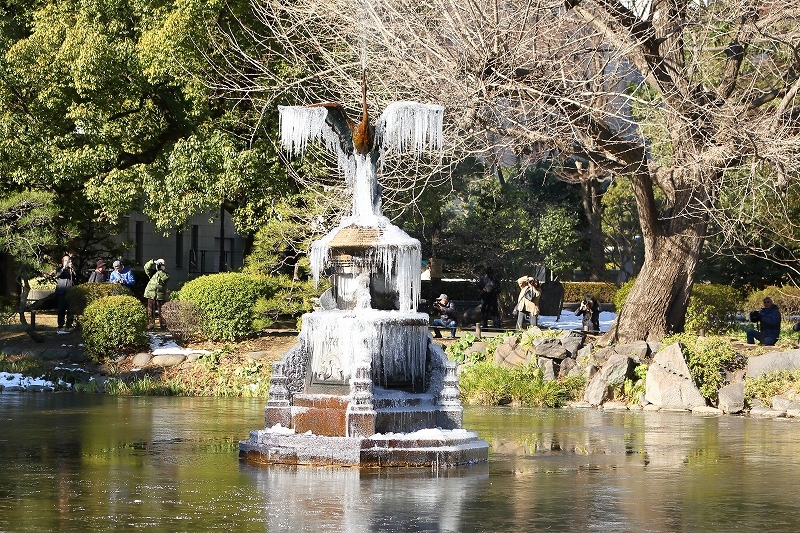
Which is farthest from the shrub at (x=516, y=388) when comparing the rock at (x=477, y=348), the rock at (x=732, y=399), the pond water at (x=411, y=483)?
the pond water at (x=411, y=483)

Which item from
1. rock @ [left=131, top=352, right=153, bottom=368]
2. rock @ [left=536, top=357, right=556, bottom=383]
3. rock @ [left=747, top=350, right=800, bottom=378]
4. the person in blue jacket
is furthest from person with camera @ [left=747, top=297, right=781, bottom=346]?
the person in blue jacket

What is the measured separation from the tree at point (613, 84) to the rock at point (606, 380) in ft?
9.61

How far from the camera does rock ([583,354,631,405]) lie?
20516 millimetres

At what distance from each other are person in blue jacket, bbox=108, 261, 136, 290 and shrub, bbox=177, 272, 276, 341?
11.7 ft

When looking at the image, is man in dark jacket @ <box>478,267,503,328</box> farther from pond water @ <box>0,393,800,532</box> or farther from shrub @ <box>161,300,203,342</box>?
pond water @ <box>0,393,800,532</box>

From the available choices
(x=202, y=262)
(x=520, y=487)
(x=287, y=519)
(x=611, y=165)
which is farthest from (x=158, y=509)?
(x=202, y=262)

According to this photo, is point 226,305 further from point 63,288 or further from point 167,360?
point 63,288

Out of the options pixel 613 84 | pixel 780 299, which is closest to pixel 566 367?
pixel 613 84

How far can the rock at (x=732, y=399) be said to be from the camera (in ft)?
64.0

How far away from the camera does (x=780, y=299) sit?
35625 mm

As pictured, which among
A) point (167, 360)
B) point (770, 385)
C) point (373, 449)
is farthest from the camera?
point (167, 360)

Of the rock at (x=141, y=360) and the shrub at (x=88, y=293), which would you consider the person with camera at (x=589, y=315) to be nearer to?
the shrub at (x=88, y=293)

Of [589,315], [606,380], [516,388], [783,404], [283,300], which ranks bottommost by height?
[783,404]

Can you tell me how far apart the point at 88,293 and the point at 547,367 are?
34.7 ft
